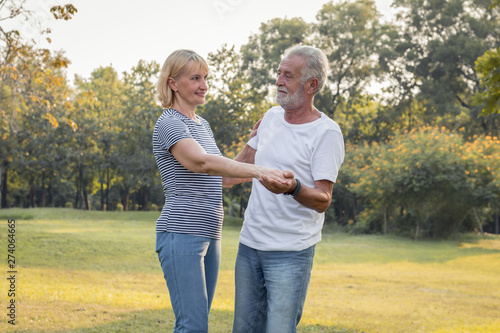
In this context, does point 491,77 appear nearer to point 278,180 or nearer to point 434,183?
point 278,180

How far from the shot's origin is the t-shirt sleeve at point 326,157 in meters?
2.82

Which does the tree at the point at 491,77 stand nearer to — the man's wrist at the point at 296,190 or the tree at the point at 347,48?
the man's wrist at the point at 296,190

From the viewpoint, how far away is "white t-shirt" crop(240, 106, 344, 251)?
2.86 m

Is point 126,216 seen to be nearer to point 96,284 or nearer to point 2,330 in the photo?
point 96,284

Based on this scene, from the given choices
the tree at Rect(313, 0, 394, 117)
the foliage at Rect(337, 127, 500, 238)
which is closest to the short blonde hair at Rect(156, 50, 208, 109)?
the foliage at Rect(337, 127, 500, 238)

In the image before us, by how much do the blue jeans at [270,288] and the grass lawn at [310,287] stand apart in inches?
140

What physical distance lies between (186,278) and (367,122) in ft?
106

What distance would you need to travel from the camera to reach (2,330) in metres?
5.92

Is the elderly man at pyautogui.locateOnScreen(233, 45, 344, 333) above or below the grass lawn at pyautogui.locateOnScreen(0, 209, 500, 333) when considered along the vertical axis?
above

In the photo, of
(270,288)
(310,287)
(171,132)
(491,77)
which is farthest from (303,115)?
(310,287)

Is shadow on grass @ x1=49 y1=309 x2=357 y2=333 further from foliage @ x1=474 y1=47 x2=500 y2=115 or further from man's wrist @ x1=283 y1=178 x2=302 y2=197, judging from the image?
man's wrist @ x1=283 y1=178 x2=302 y2=197

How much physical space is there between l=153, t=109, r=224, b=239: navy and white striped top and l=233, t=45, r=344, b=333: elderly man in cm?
23

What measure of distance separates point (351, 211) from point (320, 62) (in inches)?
1013

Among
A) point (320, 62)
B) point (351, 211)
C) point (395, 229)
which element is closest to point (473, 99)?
point (320, 62)
